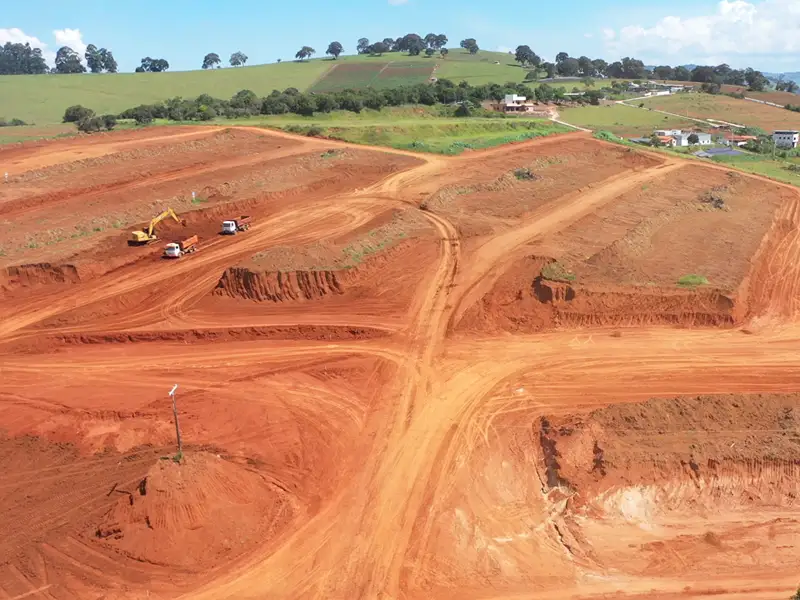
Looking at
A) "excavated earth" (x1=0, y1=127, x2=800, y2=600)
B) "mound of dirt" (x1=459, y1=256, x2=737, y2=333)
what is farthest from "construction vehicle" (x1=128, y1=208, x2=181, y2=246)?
"mound of dirt" (x1=459, y1=256, x2=737, y2=333)

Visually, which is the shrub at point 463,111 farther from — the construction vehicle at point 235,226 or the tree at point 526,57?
the tree at point 526,57

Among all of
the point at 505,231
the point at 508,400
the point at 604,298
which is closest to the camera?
the point at 508,400

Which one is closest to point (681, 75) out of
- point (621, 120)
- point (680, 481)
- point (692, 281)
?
point (621, 120)

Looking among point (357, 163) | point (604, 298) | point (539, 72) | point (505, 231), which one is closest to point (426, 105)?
point (357, 163)

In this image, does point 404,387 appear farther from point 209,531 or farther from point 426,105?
point 426,105

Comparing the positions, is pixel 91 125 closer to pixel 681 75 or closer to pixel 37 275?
pixel 37 275

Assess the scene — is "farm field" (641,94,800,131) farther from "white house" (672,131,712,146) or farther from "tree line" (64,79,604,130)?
"tree line" (64,79,604,130)
